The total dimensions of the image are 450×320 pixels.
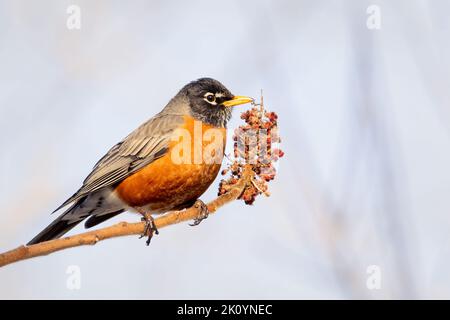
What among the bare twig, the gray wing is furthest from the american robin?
the bare twig

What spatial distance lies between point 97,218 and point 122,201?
0.33 meters

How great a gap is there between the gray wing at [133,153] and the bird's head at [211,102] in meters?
0.21

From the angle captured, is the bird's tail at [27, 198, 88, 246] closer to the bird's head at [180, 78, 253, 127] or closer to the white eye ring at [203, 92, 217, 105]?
the bird's head at [180, 78, 253, 127]

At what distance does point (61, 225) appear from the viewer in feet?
16.2

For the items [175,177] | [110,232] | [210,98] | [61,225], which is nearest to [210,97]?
[210,98]

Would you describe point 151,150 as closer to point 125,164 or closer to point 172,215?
point 125,164

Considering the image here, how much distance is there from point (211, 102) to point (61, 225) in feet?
5.87

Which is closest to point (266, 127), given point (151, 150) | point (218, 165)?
point (218, 165)

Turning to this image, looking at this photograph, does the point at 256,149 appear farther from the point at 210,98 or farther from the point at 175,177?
the point at 210,98

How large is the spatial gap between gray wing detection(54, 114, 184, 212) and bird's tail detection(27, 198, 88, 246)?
0.74ft

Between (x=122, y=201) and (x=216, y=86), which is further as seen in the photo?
(x=216, y=86)

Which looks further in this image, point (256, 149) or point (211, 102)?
point (211, 102)

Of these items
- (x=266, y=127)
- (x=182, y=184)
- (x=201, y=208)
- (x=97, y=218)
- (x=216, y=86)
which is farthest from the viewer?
(x=216, y=86)

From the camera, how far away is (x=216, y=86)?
18.3ft
